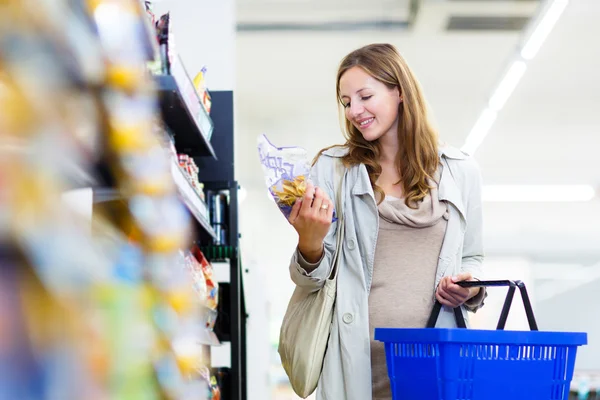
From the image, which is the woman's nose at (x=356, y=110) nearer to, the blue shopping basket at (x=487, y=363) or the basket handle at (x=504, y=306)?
the basket handle at (x=504, y=306)

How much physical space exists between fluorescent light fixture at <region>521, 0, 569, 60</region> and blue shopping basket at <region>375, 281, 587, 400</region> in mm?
4095

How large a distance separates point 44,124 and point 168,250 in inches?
4.2

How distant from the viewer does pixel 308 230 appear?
172 centimetres

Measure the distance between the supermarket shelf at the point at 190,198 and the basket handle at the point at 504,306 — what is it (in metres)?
→ 0.72

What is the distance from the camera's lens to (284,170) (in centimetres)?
161

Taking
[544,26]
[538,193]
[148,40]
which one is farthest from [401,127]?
[538,193]

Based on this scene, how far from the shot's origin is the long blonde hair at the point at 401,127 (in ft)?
6.85

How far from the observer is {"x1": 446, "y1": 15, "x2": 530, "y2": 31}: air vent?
23.5 feet

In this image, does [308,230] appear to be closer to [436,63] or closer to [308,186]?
[308,186]

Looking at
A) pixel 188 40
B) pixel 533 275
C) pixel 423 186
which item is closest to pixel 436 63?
pixel 188 40

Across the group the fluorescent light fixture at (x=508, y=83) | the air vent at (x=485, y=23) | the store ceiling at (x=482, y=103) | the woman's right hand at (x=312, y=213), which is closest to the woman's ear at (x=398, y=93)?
the woman's right hand at (x=312, y=213)

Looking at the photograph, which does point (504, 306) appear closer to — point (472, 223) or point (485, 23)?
point (472, 223)

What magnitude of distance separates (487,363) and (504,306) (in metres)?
0.24

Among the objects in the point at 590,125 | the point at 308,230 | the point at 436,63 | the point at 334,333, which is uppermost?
the point at 436,63
